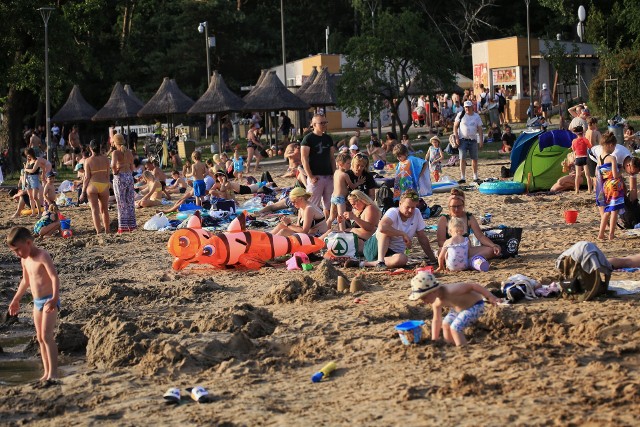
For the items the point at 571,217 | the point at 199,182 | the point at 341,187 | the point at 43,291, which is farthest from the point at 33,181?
the point at 43,291

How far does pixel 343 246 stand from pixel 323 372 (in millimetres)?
4602

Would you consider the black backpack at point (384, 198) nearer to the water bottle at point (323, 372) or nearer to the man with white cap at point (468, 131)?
the man with white cap at point (468, 131)

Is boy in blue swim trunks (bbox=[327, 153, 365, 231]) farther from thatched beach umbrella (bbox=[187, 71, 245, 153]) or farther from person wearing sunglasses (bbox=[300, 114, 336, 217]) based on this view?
thatched beach umbrella (bbox=[187, 71, 245, 153])

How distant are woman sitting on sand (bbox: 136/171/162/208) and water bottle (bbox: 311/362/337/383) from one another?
13218mm

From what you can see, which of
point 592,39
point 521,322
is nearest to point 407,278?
point 521,322

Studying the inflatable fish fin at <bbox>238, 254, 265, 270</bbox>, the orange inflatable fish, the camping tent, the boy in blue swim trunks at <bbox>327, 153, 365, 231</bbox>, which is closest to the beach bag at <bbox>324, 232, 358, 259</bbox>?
the orange inflatable fish

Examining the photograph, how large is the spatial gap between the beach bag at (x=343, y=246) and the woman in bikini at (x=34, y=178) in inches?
335

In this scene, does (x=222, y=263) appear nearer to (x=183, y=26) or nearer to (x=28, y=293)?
(x=28, y=293)

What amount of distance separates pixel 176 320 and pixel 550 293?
322 cm

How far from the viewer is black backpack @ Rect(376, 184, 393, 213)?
1392cm

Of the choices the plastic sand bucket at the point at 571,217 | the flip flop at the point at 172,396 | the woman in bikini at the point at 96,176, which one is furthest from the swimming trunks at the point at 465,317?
the woman in bikini at the point at 96,176

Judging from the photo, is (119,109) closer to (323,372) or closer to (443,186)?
(443,186)

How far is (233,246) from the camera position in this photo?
11.9 meters

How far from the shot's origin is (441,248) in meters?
10.9
